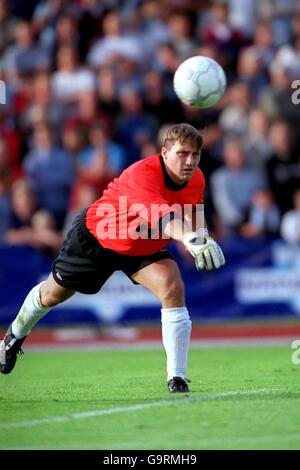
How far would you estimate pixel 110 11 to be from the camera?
17.9m

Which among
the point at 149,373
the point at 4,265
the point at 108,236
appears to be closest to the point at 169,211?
the point at 108,236

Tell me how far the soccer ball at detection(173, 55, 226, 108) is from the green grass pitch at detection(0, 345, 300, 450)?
114 inches

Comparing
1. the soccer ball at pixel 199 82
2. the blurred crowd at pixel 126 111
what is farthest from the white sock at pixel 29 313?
the blurred crowd at pixel 126 111

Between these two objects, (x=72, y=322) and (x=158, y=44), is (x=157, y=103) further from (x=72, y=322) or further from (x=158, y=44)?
(x=72, y=322)

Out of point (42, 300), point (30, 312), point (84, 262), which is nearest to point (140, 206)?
point (84, 262)

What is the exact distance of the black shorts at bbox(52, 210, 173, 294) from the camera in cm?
849

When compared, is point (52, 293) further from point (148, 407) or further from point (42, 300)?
point (148, 407)

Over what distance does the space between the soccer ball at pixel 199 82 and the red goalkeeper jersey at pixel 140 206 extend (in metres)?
3.39

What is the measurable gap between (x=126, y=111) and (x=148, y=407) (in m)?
9.73

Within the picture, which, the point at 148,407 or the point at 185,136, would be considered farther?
the point at 185,136

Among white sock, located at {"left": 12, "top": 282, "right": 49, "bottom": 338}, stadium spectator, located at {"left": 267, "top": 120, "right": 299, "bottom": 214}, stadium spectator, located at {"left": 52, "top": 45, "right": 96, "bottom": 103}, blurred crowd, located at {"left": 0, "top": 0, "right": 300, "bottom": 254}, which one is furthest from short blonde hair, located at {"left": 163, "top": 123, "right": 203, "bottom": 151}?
stadium spectator, located at {"left": 52, "top": 45, "right": 96, "bottom": 103}

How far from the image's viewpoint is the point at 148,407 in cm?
733

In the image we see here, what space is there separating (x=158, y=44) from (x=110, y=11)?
101 cm

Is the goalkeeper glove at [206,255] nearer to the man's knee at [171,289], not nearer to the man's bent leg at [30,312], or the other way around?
the man's knee at [171,289]
